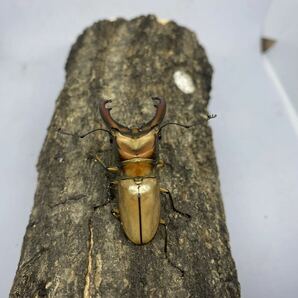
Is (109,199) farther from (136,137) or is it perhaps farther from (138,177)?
(136,137)

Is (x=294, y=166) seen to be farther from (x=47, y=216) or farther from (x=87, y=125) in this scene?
(x=47, y=216)

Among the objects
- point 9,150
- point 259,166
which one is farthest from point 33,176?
point 259,166

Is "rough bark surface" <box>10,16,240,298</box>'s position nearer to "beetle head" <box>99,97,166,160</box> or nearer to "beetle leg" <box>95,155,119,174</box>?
"beetle leg" <box>95,155,119,174</box>

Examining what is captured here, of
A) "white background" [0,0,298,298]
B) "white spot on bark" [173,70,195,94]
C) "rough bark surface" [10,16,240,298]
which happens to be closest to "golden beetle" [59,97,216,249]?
"rough bark surface" [10,16,240,298]

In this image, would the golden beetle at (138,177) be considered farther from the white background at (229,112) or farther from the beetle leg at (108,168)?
the white background at (229,112)

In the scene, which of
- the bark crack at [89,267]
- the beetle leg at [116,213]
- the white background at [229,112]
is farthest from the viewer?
the white background at [229,112]

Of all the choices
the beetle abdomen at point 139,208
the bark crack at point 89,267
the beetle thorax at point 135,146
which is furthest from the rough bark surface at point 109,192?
the beetle thorax at point 135,146
